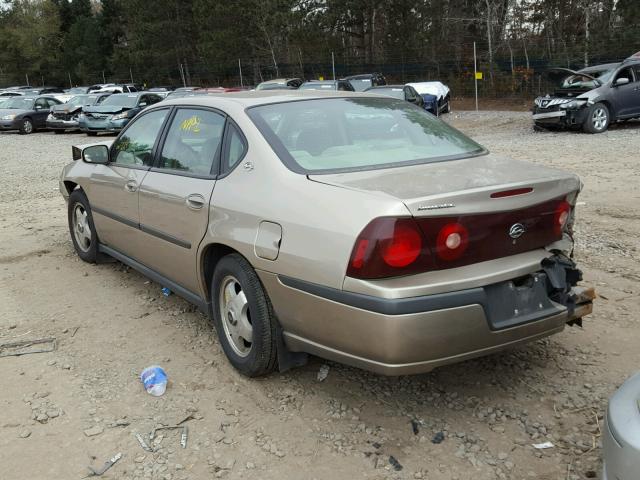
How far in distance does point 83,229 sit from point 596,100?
42.2ft

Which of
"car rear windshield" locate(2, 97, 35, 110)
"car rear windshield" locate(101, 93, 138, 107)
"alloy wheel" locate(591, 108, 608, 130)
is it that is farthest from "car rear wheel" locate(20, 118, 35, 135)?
"alloy wheel" locate(591, 108, 608, 130)

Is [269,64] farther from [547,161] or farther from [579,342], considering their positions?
[579,342]

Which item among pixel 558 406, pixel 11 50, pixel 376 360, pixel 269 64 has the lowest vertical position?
pixel 558 406

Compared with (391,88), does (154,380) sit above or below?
below

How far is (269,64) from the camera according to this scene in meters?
39.4

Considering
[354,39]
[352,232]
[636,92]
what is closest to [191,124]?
[352,232]

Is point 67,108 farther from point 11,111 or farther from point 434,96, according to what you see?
point 434,96

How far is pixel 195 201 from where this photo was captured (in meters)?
3.81

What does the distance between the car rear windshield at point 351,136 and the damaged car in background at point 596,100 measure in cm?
1213

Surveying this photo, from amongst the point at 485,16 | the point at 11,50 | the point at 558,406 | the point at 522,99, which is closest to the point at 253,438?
the point at 558,406

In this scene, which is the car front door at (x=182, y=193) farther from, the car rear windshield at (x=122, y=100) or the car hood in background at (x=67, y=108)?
the car hood in background at (x=67, y=108)

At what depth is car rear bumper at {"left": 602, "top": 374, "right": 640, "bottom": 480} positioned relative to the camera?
6.40ft

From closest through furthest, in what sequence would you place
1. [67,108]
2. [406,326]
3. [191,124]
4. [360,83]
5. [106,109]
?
[406,326]
[191,124]
[106,109]
[360,83]
[67,108]

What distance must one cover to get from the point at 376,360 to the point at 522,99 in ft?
85.2
